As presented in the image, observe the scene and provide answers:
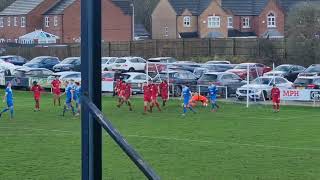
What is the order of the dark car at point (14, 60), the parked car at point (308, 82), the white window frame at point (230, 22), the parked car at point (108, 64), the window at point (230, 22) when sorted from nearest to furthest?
the parked car at point (308, 82) < the parked car at point (108, 64) < the dark car at point (14, 60) < the white window frame at point (230, 22) < the window at point (230, 22)

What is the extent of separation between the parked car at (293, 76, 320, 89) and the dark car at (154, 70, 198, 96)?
604cm

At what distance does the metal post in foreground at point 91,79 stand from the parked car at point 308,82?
3820 cm

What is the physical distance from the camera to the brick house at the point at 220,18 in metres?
88.2

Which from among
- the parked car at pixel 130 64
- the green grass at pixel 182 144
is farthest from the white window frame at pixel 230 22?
the green grass at pixel 182 144

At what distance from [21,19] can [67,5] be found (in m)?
8.56

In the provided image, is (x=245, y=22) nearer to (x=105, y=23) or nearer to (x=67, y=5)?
(x=105, y=23)

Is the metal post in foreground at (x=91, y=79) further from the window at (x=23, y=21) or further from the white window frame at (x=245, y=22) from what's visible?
the window at (x=23, y=21)

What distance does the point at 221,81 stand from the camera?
4675cm

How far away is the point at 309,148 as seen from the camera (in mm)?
23547

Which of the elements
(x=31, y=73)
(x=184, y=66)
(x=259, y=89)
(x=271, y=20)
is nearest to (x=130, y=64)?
(x=184, y=66)

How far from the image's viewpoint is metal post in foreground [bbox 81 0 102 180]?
6.60 metres

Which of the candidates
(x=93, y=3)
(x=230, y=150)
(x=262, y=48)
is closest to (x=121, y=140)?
(x=93, y=3)

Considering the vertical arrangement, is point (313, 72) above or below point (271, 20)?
below

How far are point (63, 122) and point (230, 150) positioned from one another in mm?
11652
